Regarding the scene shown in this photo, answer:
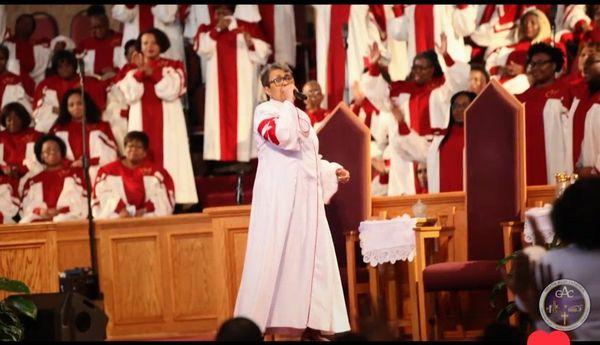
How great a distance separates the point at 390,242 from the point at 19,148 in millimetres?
4547

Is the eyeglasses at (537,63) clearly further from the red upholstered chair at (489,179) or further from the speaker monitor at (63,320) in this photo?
the speaker monitor at (63,320)

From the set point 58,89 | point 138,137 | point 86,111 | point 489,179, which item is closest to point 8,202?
point 86,111

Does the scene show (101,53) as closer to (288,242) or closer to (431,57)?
(431,57)

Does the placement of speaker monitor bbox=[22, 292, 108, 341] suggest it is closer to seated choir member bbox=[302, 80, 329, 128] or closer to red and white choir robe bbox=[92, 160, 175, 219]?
red and white choir robe bbox=[92, 160, 175, 219]

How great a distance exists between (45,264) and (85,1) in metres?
3.13

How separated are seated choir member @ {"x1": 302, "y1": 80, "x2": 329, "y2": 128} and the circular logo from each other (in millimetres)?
5765

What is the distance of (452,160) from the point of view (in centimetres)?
898

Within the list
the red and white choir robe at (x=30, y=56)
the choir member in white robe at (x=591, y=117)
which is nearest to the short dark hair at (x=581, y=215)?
the choir member in white robe at (x=591, y=117)

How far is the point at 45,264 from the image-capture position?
29.0 ft

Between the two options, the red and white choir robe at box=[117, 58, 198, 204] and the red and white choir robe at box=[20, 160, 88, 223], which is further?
the red and white choir robe at box=[117, 58, 198, 204]

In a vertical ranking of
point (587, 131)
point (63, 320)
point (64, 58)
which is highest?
point (64, 58)

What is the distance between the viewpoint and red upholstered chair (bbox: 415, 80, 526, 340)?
7.21 meters

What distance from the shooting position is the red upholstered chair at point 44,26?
460 inches

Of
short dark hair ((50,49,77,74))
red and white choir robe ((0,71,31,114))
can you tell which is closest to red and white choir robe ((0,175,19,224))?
red and white choir robe ((0,71,31,114))
